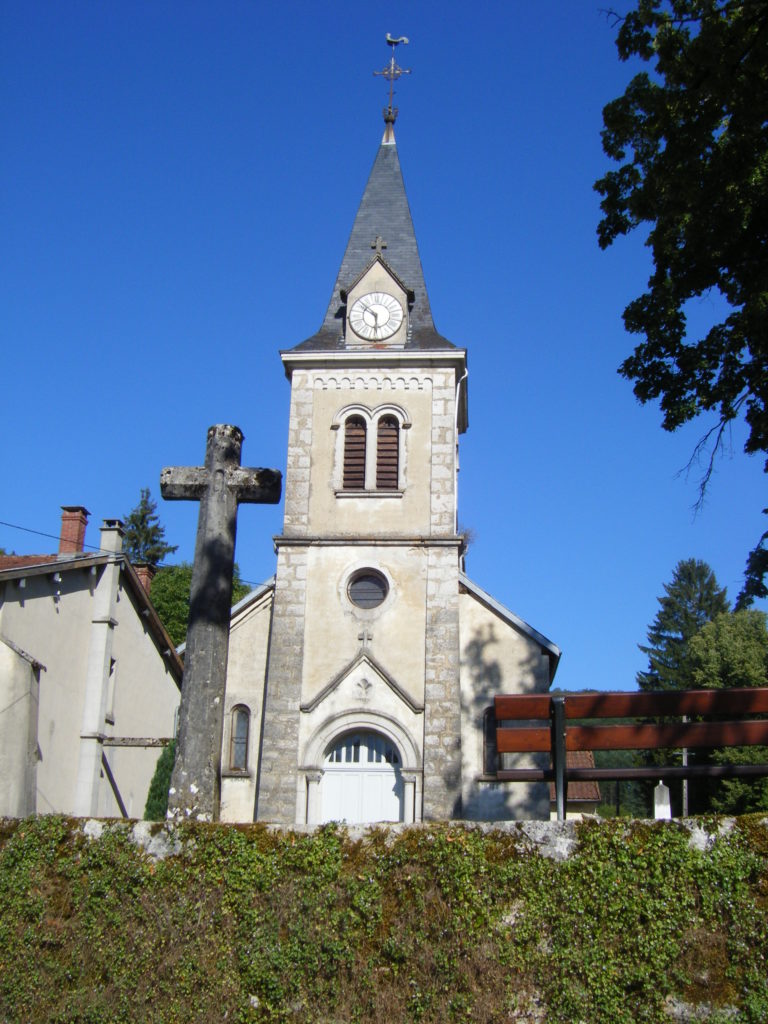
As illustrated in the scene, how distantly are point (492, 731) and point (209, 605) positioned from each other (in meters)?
11.8

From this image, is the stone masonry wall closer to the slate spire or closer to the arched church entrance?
the arched church entrance

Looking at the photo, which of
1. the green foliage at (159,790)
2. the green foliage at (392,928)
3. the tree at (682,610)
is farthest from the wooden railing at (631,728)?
the tree at (682,610)

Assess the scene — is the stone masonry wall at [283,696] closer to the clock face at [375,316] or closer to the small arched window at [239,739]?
the small arched window at [239,739]

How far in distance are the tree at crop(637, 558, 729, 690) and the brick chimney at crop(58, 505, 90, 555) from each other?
47423mm

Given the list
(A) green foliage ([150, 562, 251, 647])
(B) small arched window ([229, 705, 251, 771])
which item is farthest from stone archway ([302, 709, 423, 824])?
(A) green foliage ([150, 562, 251, 647])

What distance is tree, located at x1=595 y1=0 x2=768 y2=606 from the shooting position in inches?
400

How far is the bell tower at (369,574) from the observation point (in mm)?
19500

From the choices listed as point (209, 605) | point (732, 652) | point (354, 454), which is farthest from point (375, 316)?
point (732, 652)

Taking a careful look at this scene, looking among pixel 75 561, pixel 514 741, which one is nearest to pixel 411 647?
pixel 75 561

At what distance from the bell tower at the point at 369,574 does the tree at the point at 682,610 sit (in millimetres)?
45448

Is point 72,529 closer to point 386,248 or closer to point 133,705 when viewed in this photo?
point 133,705

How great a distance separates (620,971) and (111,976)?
3.39 m

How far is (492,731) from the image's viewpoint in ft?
65.1

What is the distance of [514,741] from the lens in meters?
9.92
